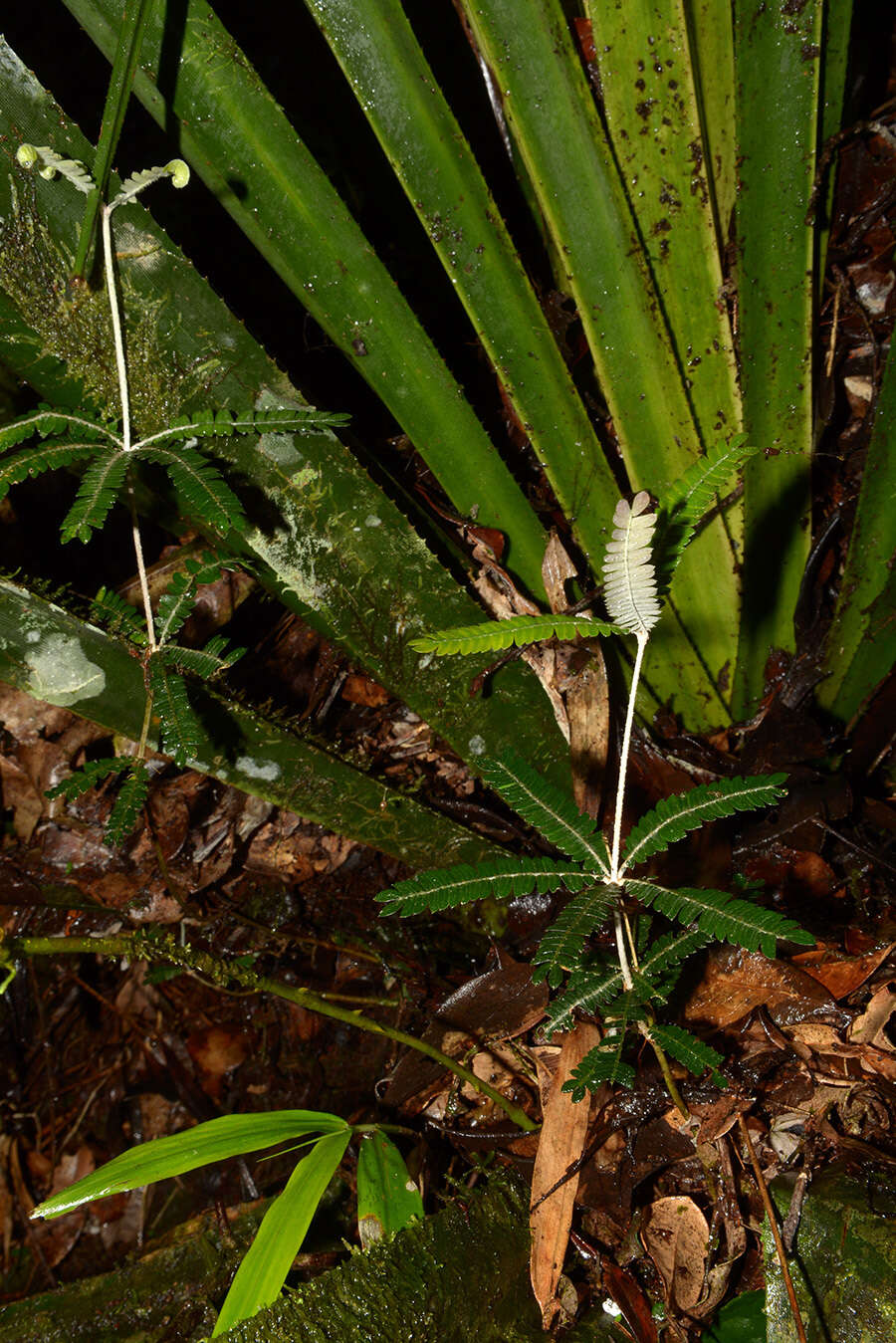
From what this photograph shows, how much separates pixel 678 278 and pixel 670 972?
1186 mm

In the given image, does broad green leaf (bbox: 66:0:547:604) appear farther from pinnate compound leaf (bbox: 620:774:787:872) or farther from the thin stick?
the thin stick

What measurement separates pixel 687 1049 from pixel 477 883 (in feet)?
1.13

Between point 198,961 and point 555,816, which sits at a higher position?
point 555,816

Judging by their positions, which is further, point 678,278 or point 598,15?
point 678,278

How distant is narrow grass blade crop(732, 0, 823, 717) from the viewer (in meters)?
1.22

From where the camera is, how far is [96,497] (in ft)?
3.48

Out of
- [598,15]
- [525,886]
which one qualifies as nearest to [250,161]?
[598,15]

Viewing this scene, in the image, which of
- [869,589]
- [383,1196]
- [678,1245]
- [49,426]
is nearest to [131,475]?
[49,426]

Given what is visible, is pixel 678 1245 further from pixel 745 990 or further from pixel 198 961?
pixel 198 961

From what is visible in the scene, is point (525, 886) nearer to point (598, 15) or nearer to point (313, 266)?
point (313, 266)

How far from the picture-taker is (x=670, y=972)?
1212 mm

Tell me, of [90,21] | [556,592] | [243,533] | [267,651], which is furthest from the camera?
[267,651]

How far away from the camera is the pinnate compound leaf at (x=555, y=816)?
1007 millimetres

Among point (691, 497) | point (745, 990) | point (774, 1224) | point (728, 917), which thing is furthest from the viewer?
point (745, 990)
